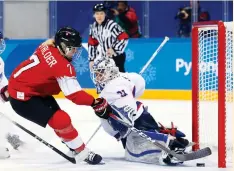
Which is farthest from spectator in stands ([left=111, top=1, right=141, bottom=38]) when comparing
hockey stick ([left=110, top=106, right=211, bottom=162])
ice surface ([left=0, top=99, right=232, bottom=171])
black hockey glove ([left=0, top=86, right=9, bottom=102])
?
hockey stick ([left=110, top=106, right=211, bottom=162])

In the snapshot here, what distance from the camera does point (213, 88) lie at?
5.21 metres

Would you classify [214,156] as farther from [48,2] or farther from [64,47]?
[48,2]

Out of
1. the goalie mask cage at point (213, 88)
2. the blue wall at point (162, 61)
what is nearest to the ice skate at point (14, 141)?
the goalie mask cage at point (213, 88)

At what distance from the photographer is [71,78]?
4418mm

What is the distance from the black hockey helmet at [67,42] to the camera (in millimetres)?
4531

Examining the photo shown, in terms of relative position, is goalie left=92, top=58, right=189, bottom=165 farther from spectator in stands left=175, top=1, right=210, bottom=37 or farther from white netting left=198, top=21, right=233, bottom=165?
spectator in stands left=175, top=1, right=210, bottom=37

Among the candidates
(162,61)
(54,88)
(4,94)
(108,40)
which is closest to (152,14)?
(162,61)

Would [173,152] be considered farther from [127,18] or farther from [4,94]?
[127,18]

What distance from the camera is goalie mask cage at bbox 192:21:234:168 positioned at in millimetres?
4465

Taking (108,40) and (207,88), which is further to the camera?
(108,40)

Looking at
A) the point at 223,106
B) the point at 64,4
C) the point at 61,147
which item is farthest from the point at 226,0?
the point at 223,106

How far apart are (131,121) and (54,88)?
0.52 metres

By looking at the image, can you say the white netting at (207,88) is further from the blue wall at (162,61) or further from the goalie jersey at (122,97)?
the blue wall at (162,61)

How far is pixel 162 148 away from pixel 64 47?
844 mm
